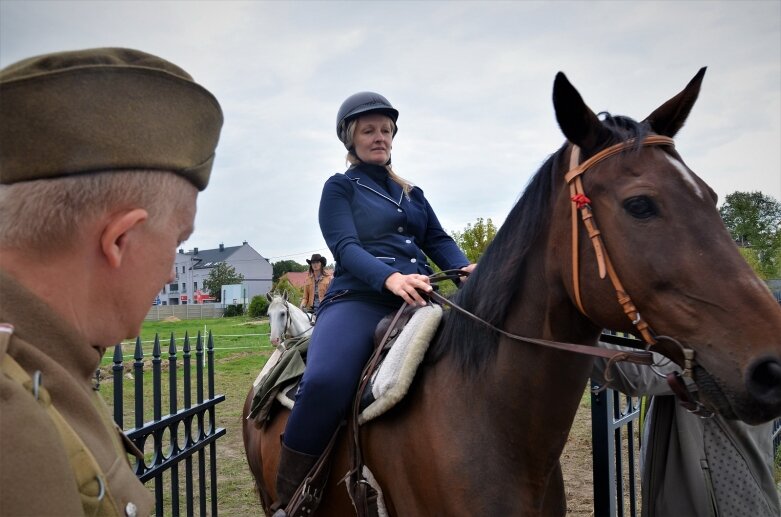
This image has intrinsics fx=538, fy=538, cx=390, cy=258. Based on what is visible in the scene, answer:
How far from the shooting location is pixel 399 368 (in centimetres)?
257

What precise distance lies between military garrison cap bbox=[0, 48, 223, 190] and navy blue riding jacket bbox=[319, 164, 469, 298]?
182 centimetres

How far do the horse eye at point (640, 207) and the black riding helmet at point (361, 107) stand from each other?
181cm

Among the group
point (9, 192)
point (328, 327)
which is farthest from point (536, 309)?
point (9, 192)

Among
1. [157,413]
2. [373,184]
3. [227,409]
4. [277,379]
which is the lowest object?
[227,409]

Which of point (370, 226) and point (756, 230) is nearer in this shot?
point (370, 226)

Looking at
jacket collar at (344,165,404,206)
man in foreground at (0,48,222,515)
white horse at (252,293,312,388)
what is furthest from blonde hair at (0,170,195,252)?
white horse at (252,293,312,388)

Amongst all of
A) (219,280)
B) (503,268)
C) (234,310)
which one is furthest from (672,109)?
(219,280)

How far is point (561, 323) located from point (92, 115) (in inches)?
72.7

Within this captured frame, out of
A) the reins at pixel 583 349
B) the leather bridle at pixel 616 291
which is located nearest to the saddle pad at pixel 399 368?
the reins at pixel 583 349

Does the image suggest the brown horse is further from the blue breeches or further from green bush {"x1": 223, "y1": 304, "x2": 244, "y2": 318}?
green bush {"x1": 223, "y1": 304, "x2": 244, "y2": 318}

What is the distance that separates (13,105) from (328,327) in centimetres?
220

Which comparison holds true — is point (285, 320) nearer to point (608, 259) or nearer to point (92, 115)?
point (608, 259)

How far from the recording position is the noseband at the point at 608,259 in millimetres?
1910

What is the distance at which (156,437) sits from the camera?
3.62 metres
